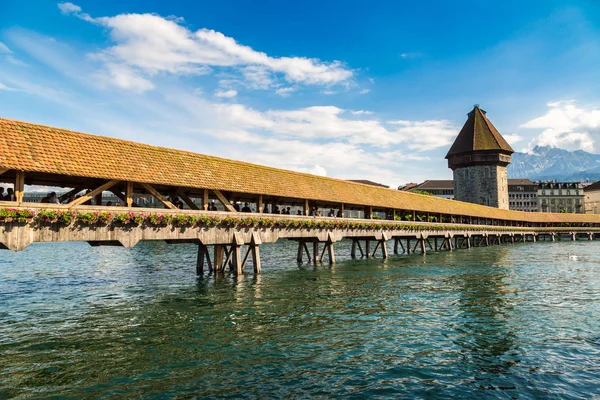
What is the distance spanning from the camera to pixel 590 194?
138375mm

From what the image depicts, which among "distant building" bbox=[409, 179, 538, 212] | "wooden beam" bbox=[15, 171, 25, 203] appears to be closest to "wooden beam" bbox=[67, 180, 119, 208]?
"wooden beam" bbox=[15, 171, 25, 203]

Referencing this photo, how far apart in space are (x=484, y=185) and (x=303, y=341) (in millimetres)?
84001

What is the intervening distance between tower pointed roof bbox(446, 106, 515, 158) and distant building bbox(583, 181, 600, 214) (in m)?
66.5

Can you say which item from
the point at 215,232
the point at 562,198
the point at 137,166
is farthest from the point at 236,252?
the point at 562,198

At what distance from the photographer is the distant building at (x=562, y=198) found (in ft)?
454

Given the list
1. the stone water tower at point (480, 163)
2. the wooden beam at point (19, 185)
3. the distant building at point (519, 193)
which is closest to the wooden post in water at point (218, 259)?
the wooden beam at point (19, 185)

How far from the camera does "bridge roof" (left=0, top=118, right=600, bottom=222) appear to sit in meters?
16.0

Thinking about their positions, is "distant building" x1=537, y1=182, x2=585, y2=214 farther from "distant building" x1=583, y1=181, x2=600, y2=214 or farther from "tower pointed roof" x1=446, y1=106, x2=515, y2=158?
"tower pointed roof" x1=446, y1=106, x2=515, y2=158

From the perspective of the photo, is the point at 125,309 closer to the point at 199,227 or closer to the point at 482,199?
the point at 199,227

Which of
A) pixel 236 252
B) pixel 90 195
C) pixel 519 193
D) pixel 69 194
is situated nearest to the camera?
pixel 90 195

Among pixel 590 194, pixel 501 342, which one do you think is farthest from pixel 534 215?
pixel 501 342

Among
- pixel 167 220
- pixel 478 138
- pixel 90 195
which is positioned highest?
pixel 478 138

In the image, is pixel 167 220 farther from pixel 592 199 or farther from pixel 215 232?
pixel 592 199

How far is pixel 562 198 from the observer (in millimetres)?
139125
